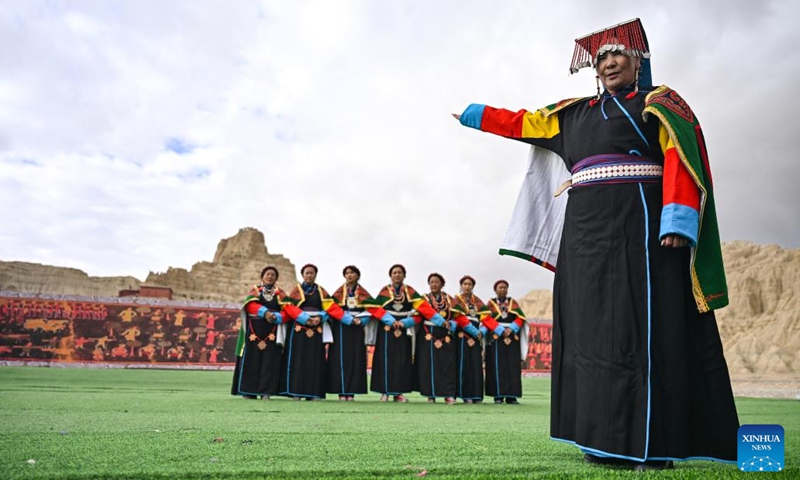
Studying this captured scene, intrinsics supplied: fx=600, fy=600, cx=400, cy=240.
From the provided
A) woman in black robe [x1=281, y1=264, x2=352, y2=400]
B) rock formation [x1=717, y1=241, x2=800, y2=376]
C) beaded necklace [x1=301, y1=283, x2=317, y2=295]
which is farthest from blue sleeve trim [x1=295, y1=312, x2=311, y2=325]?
rock formation [x1=717, y1=241, x2=800, y2=376]

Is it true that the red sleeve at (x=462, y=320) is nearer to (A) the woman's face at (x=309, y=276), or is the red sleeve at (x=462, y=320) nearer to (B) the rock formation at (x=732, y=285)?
(A) the woman's face at (x=309, y=276)

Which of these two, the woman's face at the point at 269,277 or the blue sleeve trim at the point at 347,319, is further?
the woman's face at the point at 269,277

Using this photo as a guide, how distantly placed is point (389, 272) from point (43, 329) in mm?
13958

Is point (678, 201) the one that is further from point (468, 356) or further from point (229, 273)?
point (229, 273)

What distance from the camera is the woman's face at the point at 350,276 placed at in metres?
8.80

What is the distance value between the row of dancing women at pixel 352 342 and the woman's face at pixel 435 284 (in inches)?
0.6

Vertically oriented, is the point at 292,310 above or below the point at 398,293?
below

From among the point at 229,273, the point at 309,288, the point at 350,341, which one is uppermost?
the point at 229,273

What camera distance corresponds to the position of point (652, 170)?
279 cm

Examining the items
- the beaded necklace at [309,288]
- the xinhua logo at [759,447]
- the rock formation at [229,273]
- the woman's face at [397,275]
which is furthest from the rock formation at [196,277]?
the xinhua logo at [759,447]

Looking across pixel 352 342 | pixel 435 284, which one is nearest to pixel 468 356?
pixel 435 284

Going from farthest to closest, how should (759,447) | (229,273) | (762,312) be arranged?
(229,273) → (762,312) → (759,447)

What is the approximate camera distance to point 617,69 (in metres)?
2.96

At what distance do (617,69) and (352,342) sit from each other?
6499mm
